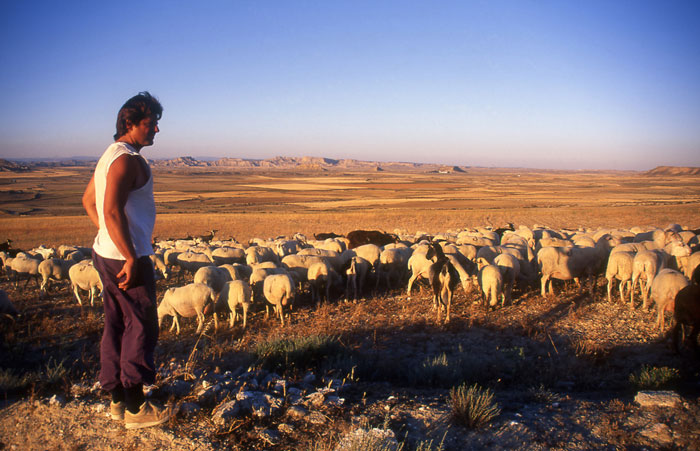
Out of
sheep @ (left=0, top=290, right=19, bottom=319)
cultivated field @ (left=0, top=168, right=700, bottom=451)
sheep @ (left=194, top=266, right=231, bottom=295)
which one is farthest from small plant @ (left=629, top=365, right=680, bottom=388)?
sheep @ (left=0, top=290, right=19, bottom=319)

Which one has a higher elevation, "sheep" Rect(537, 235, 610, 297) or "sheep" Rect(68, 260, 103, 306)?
"sheep" Rect(537, 235, 610, 297)

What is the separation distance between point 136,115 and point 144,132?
0.15m

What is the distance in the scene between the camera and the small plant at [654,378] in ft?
16.4

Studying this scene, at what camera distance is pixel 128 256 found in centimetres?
310

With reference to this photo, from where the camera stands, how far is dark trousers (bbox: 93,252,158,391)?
3271mm

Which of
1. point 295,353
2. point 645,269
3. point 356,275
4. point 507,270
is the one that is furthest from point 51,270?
point 645,269

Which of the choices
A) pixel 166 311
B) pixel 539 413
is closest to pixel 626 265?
pixel 539 413

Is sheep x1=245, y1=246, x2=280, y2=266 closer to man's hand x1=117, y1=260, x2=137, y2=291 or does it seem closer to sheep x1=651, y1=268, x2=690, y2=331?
man's hand x1=117, y1=260, x2=137, y2=291

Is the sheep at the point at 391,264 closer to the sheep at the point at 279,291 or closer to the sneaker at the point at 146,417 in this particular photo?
the sheep at the point at 279,291

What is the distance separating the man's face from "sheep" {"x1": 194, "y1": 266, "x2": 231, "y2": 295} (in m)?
6.10

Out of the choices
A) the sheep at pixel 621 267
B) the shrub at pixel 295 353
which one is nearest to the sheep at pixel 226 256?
the shrub at pixel 295 353

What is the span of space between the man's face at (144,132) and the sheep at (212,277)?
6.10m

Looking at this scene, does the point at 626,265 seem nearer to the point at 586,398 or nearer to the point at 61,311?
the point at 586,398

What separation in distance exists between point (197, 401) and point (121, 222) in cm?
204
